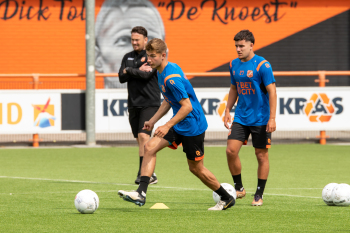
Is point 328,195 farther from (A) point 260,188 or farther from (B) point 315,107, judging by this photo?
(B) point 315,107

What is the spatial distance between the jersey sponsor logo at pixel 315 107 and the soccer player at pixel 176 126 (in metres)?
9.29

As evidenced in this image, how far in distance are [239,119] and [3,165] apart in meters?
6.04

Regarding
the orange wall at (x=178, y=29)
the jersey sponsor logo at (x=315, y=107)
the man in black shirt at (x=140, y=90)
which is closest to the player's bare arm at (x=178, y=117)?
the man in black shirt at (x=140, y=90)

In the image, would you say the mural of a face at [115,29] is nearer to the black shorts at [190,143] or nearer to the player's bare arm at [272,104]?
the player's bare arm at [272,104]

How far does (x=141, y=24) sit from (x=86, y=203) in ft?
51.5

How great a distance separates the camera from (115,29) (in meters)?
21.8

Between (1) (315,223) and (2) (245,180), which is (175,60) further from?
(1) (315,223)

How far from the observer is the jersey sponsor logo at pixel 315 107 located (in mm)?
16094

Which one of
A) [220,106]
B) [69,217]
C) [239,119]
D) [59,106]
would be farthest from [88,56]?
[69,217]

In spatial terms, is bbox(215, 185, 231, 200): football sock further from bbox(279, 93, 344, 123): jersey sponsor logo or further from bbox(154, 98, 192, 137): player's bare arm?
bbox(279, 93, 344, 123): jersey sponsor logo

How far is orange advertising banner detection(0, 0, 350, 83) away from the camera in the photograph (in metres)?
21.5

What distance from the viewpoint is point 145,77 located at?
31.4 feet

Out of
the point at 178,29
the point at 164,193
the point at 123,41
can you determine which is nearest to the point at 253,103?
the point at 164,193

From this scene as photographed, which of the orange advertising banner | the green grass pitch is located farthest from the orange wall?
the green grass pitch
